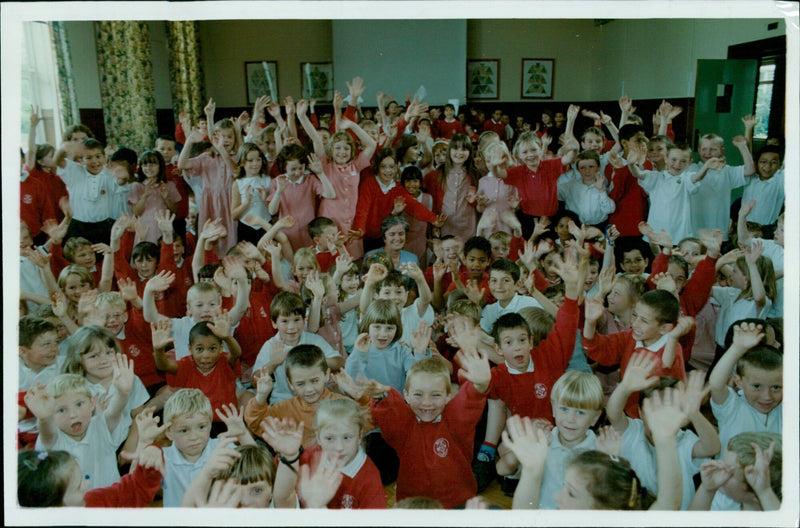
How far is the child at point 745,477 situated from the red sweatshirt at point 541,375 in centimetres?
52

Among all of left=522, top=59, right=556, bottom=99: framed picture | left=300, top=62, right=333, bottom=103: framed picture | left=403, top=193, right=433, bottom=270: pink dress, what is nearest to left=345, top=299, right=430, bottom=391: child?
A: left=403, top=193, right=433, bottom=270: pink dress

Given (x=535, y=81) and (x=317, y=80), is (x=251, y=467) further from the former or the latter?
(x=317, y=80)

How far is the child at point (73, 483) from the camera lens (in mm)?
1848

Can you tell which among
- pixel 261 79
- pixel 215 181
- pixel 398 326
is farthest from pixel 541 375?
pixel 261 79

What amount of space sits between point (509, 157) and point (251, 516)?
247 cm

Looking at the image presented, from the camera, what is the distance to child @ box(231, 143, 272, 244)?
3.47 m

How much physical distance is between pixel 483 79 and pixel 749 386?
4.46 meters

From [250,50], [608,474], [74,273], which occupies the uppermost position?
[250,50]

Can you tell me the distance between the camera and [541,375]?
7.36 feet

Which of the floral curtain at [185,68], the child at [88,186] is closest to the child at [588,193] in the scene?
the child at [88,186]

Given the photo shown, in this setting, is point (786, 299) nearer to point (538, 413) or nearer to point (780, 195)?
point (538, 413)

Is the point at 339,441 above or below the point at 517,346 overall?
below

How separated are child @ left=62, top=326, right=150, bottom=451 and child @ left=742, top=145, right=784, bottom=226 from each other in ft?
9.49

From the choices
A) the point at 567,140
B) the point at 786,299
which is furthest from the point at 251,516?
the point at 567,140
